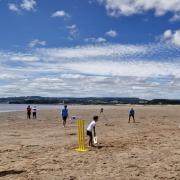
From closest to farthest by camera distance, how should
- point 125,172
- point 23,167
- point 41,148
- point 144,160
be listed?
point 125,172 < point 23,167 < point 144,160 < point 41,148

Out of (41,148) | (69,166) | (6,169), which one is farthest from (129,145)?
(6,169)

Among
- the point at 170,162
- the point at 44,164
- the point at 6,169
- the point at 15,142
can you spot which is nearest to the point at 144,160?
the point at 170,162

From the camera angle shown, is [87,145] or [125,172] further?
[87,145]

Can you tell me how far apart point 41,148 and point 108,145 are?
121 inches

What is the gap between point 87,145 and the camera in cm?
2003

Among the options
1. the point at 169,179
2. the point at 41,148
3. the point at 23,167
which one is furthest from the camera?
the point at 41,148

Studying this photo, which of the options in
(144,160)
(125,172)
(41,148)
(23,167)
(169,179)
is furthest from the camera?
(41,148)

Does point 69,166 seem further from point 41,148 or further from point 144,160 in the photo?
point 41,148

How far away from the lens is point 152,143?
20594 millimetres

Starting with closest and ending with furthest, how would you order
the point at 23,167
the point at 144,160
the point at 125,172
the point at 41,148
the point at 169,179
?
the point at 169,179 < the point at 125,172 < the point at 23,167 < the point at 144,160 < the point at 41,148

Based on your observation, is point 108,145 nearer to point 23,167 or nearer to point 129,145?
point 129,145

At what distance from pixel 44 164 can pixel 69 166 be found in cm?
93

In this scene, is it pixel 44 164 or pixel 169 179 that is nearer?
pixel 169 179

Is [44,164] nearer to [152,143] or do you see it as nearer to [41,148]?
[41,148]
